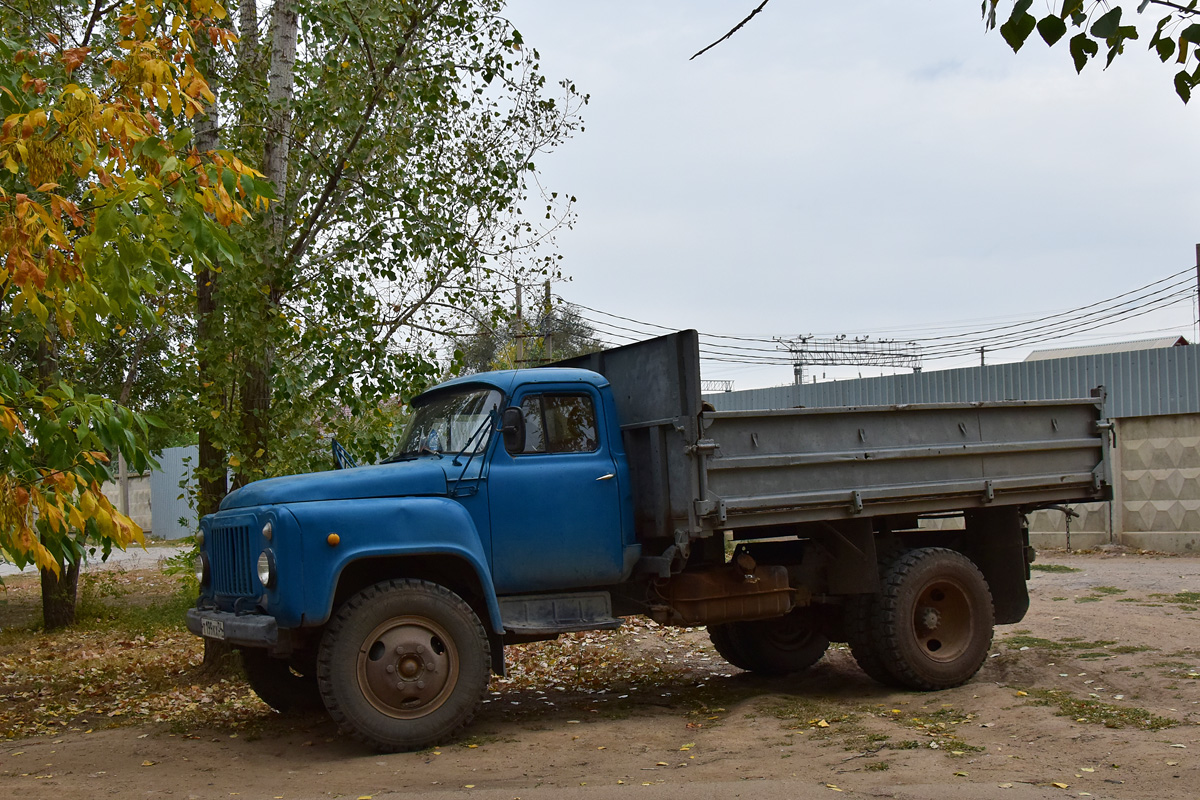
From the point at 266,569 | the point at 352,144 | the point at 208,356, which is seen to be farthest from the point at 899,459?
the point at 208,356

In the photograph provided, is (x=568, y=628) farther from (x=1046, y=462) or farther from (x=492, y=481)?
(x=1046, y=462)

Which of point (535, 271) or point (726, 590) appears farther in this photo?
point (535, 271)

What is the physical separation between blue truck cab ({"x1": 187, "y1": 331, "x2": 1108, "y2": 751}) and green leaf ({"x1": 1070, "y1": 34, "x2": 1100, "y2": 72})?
3783mm

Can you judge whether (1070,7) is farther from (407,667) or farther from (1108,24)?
(407,667)

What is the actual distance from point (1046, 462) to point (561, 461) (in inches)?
156

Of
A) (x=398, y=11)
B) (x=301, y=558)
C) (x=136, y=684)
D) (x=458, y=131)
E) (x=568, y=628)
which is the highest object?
(x=398, y=11)

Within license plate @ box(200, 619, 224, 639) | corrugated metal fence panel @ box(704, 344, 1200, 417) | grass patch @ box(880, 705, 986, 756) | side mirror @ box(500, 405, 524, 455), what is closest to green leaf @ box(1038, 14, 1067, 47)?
grass patch @ box(880, 705, 986, 756)

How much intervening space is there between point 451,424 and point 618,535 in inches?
53.2

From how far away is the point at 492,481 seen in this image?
7.28 m

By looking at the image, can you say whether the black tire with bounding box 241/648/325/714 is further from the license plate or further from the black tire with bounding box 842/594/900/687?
the black tire with bounding box 842/594/900/687

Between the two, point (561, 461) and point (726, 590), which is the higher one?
point (561, 461)

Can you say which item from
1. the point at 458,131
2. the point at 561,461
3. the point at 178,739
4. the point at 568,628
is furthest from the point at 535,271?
the point at 178,739

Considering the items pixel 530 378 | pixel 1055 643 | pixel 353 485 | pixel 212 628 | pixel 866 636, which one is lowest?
pixel 1055 643

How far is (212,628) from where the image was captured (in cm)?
701
